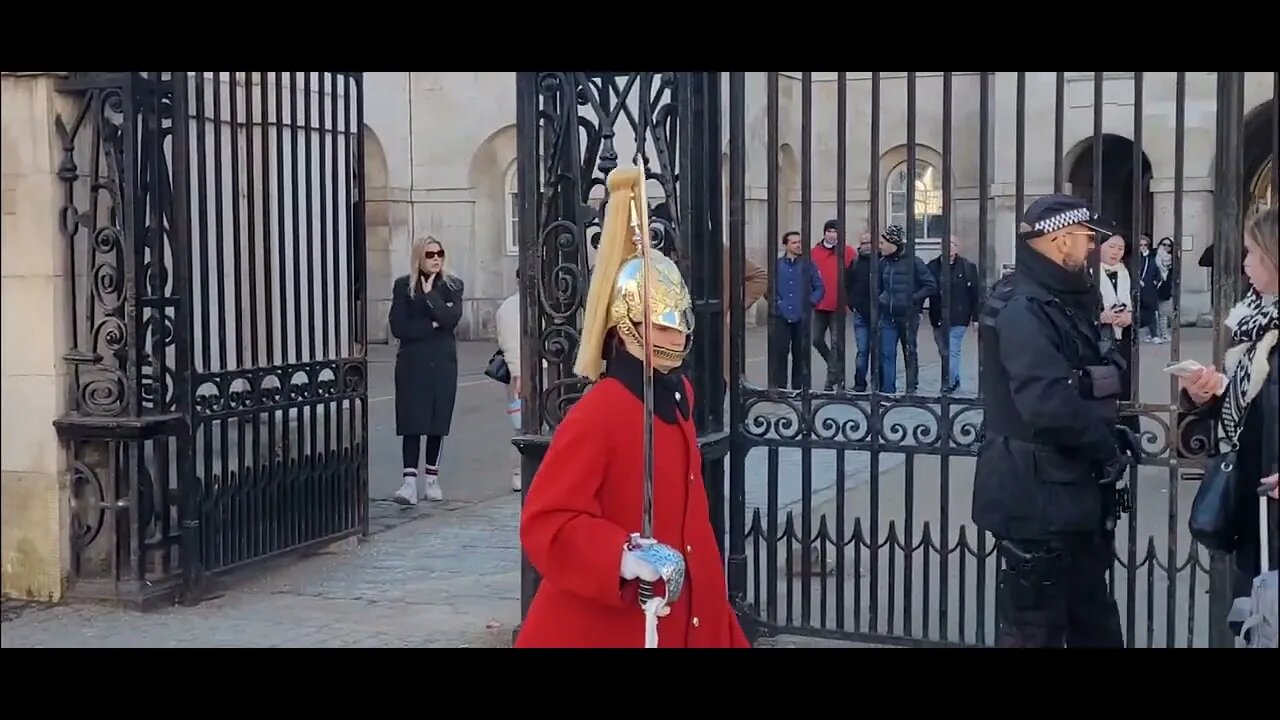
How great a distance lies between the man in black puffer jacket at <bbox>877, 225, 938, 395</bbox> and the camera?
20.1 ft

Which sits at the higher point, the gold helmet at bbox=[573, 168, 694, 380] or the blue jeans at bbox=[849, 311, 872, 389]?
the gold helmet at bbox=[573, 168, 694, 380]

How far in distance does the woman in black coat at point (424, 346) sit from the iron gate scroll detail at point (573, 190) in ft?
11.9

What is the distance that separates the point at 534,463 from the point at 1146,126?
671 inches

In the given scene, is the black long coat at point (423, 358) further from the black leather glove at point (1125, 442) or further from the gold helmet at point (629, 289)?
the gold helmet at point (629, 289)

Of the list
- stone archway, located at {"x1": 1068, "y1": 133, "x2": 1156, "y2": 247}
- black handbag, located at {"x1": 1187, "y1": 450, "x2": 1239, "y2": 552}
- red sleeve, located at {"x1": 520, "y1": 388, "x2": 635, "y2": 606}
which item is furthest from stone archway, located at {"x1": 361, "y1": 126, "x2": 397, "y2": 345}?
red sleeve, located at {"x1": 520, "y1": 388, "x2": 635, "y2": 606}

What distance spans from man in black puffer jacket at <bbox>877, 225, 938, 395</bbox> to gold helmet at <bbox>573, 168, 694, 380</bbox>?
2338 mm

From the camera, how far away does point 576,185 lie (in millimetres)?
5781

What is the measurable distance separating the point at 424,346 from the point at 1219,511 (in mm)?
6032

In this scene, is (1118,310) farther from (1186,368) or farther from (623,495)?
(623,495)

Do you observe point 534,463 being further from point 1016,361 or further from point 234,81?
point 234,81

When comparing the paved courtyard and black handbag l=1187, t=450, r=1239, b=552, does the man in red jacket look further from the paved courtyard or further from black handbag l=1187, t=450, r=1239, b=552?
black handbag l=1187, t=450, r=1239, b=552
